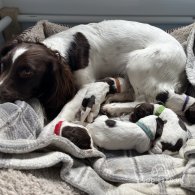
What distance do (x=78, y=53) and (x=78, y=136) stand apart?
643 mm

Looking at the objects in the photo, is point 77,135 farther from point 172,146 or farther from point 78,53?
point 78,53

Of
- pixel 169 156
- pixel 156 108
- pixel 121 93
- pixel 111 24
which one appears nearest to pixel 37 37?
pixel 111 24

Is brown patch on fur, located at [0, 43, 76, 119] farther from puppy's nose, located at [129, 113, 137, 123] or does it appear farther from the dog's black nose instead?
the dog's black nose

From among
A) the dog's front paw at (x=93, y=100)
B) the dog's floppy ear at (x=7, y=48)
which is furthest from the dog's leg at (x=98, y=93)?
the dog's floppy ear at (x=7, y=48)

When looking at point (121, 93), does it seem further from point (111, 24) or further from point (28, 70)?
point (28, 70)

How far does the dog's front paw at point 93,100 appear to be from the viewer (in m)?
1.63

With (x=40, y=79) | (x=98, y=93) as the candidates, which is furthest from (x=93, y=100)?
(x=40, y=79)

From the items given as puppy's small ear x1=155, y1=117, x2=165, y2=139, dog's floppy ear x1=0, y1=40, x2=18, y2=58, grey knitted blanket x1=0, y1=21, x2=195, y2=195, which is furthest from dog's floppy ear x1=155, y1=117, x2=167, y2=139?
dog's floppy ear x1=0, y1=40, x2=18, y2=58

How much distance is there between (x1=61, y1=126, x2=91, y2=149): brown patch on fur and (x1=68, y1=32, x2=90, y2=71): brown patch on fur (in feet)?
1.76

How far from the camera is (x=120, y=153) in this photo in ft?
4.80

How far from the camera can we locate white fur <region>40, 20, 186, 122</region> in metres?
1.80

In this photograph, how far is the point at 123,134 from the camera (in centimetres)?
141

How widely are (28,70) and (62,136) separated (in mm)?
391

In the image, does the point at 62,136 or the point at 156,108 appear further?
the point at 156,108
